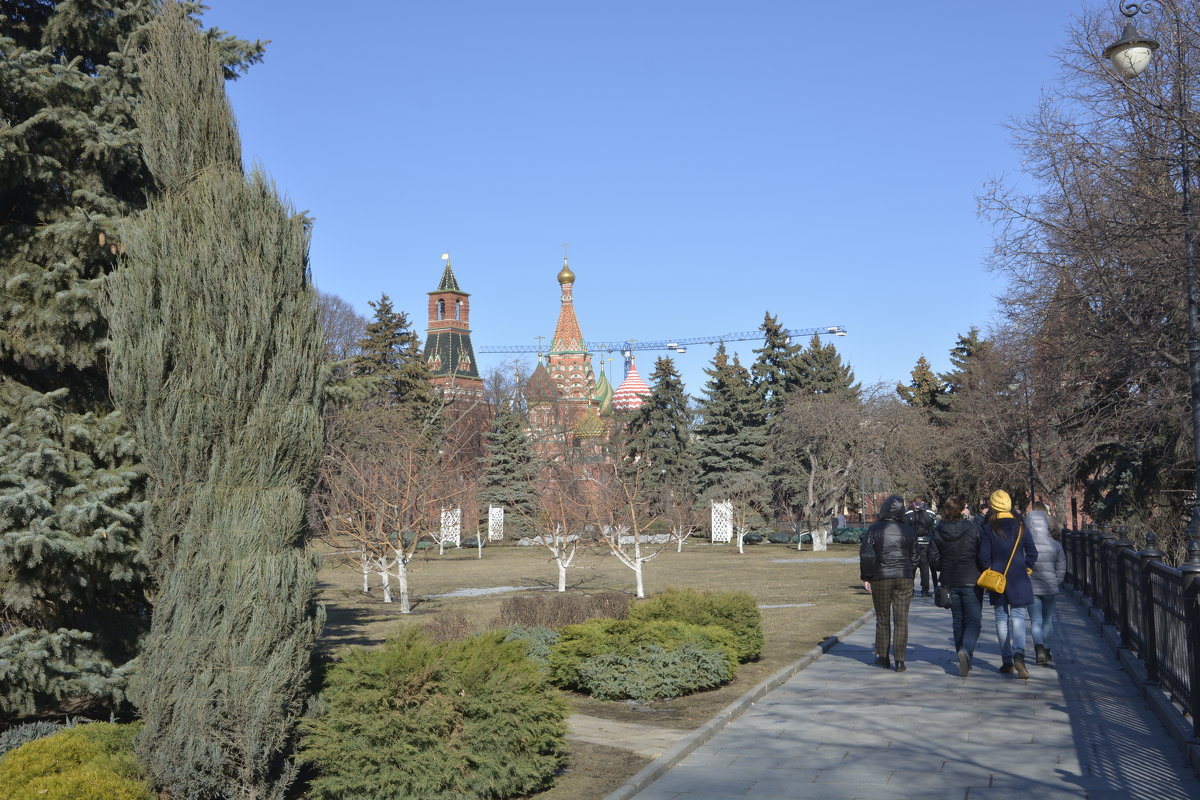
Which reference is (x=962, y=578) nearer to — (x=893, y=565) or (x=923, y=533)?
(x=893, y=565)

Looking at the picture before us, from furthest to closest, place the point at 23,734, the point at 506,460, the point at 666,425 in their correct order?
the point at 666,425
the point at 506,460
the point at 23,734

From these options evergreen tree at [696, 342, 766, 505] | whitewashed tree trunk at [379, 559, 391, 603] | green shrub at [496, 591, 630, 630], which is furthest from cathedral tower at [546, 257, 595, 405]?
green shrub at [496, 591, 630, 630]

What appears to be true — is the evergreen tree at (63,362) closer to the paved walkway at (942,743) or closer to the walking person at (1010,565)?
the paved walkway at (942,743)

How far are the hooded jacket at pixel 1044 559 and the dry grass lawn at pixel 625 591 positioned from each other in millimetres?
2990

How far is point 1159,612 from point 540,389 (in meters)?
59.3

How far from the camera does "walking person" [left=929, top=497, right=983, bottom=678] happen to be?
35.8 ft

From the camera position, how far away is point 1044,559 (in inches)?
464

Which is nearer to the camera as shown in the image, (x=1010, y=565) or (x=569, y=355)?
(x=1010, y=565)

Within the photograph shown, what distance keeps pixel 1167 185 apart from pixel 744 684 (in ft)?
40.2

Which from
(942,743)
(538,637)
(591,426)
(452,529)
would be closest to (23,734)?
(538,637)

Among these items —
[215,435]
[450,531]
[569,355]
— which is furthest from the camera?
[569,355]

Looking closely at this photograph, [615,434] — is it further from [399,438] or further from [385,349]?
[399,438]

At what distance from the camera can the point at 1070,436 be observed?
24938mm

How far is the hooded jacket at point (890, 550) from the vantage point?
439 inches
